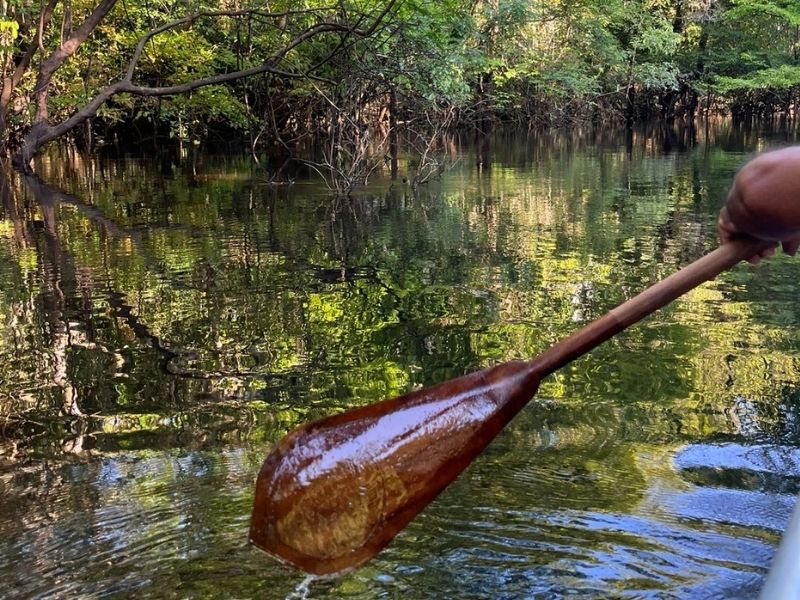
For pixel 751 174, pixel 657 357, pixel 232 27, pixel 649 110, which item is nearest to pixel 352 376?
pixel 657 357

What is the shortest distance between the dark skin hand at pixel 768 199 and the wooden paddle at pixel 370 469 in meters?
0.57

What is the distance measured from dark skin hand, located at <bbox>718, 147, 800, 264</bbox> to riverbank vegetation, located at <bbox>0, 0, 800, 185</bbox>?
8.29 m

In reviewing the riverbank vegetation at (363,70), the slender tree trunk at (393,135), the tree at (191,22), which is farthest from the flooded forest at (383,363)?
the slender tree trunk at (393,135)

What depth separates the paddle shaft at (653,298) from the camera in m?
1.70

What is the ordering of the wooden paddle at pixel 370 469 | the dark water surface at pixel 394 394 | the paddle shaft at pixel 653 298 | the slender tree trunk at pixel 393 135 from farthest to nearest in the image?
the slender tree trunk at pixel 393 135 < the dark water surface at pixel 394 394 < the wooden paddle at pixel 370 469 < the paddle shaft at pixel 653 298

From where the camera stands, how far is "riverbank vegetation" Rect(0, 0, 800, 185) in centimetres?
1363

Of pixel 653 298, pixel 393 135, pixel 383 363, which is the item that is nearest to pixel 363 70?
pixel 393 135

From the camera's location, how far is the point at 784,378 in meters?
Answer: 4.29

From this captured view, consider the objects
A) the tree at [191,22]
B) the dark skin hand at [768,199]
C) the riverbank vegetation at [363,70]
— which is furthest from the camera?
the riverbank vegetation at [363,70]

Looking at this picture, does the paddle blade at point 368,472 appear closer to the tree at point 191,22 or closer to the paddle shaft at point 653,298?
the paddle shaft at point 653,298

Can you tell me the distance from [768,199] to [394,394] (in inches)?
110

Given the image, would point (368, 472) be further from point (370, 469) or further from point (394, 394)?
point (394, 394)

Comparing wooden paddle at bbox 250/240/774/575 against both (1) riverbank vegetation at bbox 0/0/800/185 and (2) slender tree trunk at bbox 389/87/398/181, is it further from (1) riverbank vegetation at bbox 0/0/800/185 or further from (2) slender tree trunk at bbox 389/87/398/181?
(2) slender tree trunk at bbox 389/87/398/181

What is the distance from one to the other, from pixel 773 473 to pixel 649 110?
3965cm
